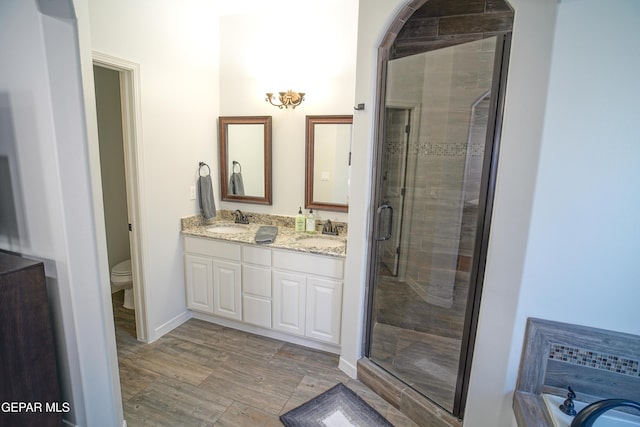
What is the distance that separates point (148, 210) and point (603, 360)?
9.16 ft

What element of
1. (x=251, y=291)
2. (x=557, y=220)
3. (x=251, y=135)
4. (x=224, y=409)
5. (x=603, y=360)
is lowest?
(x=224, y=409)

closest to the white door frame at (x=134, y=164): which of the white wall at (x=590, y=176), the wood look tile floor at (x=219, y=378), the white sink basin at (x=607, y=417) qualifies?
the wood look tile floor at (x=219, y=378)

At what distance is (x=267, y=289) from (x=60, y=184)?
5.18ft

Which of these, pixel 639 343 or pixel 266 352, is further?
pixel 266 352

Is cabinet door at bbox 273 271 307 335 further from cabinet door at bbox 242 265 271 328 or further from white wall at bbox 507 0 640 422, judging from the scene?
white wall at bbox 507 0 640 422

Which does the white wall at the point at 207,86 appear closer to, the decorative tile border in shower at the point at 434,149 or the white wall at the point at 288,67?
the white wall at the point at 288,67

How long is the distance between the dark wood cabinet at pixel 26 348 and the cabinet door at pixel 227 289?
4.14 ft

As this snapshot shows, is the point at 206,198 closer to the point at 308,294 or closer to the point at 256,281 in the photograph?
the point at 256,281

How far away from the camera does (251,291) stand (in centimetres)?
265

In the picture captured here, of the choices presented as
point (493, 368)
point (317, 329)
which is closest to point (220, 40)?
→ point (317, 329)

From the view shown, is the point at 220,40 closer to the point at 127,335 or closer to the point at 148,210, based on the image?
the point at 148,210

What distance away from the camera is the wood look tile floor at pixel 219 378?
1.91 metres

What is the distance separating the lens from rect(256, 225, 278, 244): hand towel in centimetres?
254

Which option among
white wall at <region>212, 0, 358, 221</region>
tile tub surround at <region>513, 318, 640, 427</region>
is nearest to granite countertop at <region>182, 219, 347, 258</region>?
white wall at <region>212, 0, 358, 221</region>
